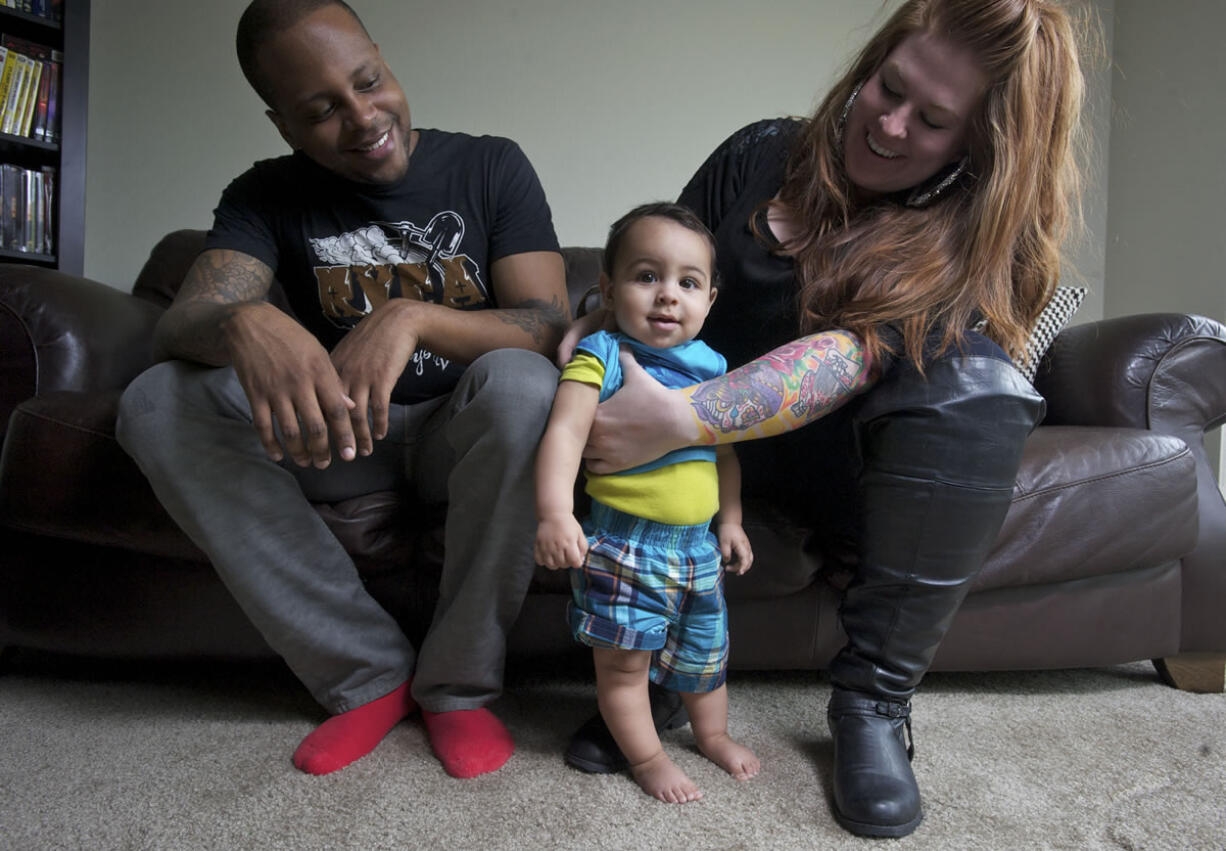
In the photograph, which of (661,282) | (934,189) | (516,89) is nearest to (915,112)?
(934,189)

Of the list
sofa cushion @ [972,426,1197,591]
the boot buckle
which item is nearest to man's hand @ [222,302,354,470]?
the boot buckle

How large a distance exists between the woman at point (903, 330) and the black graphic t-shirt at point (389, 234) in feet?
1.30

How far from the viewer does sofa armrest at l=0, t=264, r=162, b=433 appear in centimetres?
123

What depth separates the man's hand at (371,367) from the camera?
0.91 metres

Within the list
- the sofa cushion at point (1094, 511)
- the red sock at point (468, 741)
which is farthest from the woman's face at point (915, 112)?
the red sock at point (468, 741)

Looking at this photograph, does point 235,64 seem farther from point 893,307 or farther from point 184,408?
point 893,307

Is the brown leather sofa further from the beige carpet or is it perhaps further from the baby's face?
the baby's face

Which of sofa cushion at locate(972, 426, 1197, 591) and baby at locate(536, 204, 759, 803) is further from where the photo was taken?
sofa cushion at locate(972, 426, 1197, 591)

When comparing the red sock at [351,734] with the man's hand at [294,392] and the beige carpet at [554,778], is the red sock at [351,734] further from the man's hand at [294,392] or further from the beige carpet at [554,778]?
the man's hand at [294,392]

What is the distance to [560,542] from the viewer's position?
816mm

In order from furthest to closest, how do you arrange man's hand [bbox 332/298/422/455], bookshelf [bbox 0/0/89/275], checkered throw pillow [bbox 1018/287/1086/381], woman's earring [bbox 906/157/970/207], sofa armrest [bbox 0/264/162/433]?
bookshelf [bbox 0/0/89/275] → checkered throw pillow [bbox 1018/287/1086/381] → sofa armrest [bbox 0/264/162/433] → woman's earring [bbox 906/157/970/207] → man's hand [bbox 332/298/422/455]

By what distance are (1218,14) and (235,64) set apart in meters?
2.78

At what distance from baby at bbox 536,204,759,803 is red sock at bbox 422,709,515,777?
0.14 metres

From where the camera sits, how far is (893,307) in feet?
3.09
